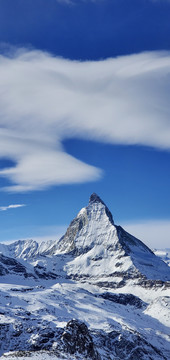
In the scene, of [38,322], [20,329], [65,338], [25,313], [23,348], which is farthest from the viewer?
[25,313]

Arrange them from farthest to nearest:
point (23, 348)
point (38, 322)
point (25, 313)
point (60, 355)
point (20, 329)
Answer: point (25, 313), point (38, 322), point (20, 329), point (23, 348), point (60, 355)

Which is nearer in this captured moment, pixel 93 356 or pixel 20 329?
pixel 93 356

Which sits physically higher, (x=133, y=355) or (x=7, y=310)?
(x=7, y=310)

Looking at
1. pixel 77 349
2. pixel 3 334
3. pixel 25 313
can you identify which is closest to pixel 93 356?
pixel 77 349

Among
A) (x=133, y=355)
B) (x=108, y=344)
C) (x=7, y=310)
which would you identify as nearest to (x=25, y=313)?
(x=7, y=310)

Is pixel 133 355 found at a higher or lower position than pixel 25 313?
lower

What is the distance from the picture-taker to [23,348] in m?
123

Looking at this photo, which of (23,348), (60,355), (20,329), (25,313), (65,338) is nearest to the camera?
(60,355)

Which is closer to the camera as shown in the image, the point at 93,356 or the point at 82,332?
the point at 93,356

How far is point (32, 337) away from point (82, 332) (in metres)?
23.4

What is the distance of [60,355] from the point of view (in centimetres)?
8088

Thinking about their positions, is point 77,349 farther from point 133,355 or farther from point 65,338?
point 133,355

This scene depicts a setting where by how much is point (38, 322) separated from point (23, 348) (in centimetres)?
5289

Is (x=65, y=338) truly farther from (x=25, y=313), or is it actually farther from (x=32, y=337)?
(x=25, y=313)
